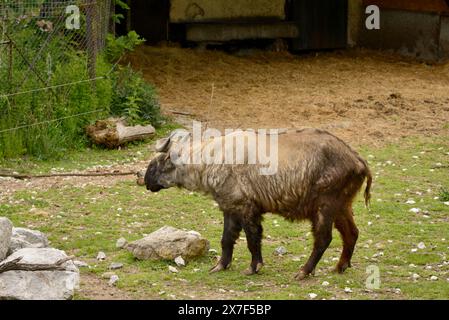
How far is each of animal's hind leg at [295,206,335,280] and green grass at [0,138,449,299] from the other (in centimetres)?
9

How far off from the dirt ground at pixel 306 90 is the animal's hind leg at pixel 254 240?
5092 mm

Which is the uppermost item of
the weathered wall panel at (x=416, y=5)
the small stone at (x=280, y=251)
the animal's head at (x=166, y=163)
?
the weathered wall panel at (x=416, y=5)

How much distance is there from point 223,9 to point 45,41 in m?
6.57

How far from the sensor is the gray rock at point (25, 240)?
788 cm

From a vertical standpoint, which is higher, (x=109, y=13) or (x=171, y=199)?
(x=109, y=13)

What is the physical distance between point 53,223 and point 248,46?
9.94m

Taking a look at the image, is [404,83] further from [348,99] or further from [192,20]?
[192,20]

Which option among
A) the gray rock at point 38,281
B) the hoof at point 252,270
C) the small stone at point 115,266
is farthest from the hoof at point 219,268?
the gray rock at point 38,281

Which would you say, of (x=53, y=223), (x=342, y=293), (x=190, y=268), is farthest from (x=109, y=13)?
(x=342, y=293)

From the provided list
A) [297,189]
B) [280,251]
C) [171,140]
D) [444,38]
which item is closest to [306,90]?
[444,38]

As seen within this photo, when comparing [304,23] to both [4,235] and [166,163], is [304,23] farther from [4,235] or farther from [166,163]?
[4,235]

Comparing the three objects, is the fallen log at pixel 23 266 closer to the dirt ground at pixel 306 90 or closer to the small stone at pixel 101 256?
the small stone at pixel 101 256

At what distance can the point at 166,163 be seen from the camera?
8.55m
